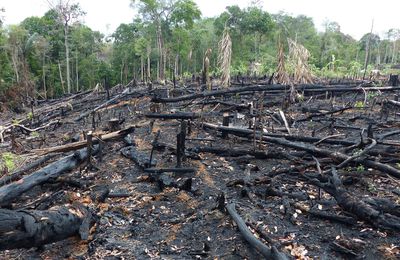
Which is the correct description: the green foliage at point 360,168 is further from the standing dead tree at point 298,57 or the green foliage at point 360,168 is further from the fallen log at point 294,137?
the standing dead tree at point 298,57

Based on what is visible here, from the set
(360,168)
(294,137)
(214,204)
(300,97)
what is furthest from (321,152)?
(300,97)

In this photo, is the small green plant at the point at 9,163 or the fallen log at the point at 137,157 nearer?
the fallen log at the point at 137,157

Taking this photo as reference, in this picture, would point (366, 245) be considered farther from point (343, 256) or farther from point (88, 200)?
point (88, 200)

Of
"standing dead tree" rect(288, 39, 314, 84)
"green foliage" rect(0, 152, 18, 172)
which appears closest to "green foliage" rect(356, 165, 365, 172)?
"standing dead tree" rect(288, 39, 314, 84)

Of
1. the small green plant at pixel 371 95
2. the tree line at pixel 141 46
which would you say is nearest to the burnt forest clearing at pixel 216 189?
the small green plant at pixel 371 95

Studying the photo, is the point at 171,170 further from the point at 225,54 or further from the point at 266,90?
the point at 266,90

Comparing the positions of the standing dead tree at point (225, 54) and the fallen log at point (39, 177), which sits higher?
the standing dead tree at point (225, 54)

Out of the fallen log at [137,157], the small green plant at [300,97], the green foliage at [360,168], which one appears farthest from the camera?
the small green plant at [300,97]

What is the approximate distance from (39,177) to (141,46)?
2813 cm

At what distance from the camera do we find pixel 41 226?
338cm

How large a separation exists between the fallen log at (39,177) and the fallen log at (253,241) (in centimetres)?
342

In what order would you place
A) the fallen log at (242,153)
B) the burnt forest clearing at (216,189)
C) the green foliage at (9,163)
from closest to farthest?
the burnt forest clearing at (216,189)
the fallen log at (242,153)
the green foliage at (9,163)

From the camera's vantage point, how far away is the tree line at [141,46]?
28438 millimetres

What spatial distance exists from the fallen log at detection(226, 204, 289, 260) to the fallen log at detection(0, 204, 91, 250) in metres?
1.90
